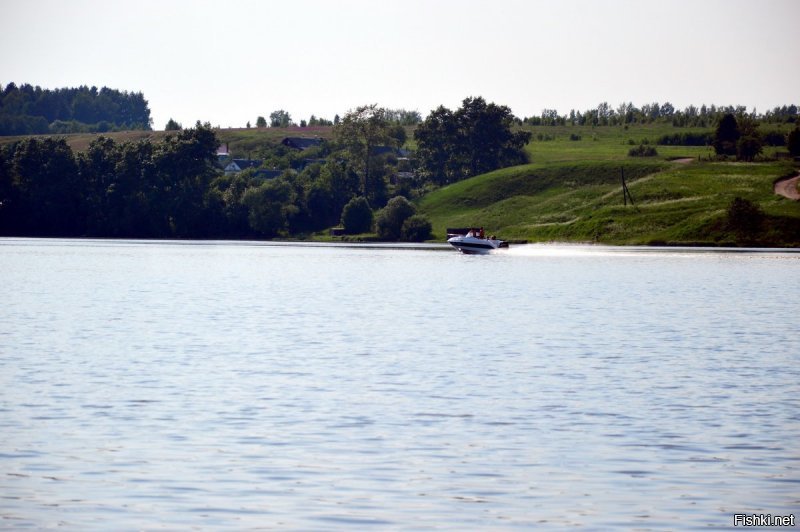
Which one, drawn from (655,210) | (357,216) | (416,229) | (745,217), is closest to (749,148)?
(655,210)

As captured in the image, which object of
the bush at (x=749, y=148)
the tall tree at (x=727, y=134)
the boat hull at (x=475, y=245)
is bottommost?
the boat hull at (x=475, y=245)

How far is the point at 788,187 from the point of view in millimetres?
165625

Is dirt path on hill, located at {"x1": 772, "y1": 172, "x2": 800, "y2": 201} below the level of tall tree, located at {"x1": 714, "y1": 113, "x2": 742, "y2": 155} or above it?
below

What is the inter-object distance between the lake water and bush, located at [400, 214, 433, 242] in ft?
405

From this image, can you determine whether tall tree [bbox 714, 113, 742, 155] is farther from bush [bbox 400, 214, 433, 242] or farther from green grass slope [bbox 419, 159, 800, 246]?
bush [bbox 400, 214, 433, 242]

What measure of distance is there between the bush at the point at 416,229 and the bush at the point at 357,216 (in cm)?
662

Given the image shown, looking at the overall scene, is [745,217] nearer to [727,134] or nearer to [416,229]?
[727,134]

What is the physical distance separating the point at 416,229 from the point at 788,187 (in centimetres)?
5702

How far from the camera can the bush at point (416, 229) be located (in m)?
188

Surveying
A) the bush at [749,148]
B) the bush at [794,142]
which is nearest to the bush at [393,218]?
the bush at [749,148]

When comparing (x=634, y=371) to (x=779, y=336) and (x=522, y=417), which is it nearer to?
(x=522, y=417)

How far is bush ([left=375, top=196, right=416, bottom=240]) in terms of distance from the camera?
187 m

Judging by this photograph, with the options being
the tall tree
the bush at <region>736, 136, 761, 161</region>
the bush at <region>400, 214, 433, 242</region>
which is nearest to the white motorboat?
the bush at <region>400, 214, 433, 242</region>

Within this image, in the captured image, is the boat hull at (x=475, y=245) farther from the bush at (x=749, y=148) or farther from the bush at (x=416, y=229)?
the bush at (x=749, y=148)
